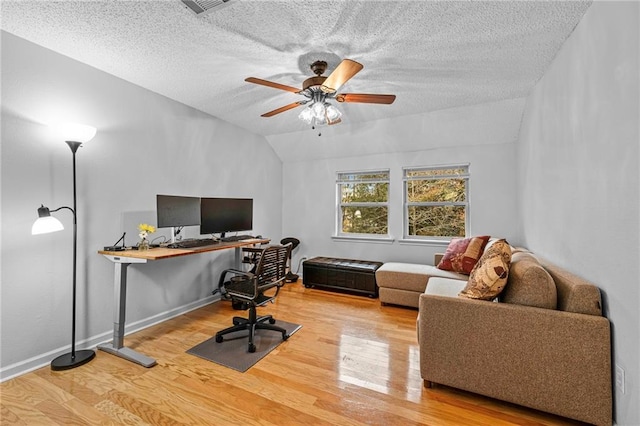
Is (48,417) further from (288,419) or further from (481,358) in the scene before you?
(481,358)

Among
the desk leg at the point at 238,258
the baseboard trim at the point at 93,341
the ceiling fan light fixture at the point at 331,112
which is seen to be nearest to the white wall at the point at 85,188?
the baseboard trim at the point at 93,341

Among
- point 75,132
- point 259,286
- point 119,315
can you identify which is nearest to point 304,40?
point 75,132

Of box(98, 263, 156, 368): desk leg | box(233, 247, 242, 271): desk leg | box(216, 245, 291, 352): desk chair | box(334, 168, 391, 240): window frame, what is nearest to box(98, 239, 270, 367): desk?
box(98, 263, 156, 368): desk leg

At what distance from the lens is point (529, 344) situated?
169cm

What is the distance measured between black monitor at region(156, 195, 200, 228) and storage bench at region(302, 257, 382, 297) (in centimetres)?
200

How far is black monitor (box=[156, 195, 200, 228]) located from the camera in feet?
9.39

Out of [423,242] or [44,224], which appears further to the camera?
[423,242]

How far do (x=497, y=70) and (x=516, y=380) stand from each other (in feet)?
8.52

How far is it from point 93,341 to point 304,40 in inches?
128

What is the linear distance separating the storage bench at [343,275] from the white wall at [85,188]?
1580mm

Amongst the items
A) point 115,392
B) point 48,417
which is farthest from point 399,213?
point 48,417

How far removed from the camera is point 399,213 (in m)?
4.62

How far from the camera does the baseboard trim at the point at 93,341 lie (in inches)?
82.1

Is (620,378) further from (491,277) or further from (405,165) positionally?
(405,165)
